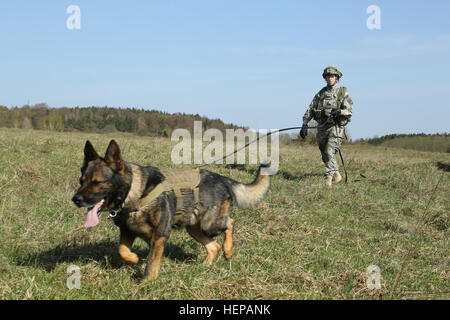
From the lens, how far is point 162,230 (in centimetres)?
454

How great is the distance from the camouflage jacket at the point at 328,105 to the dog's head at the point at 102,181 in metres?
7.80

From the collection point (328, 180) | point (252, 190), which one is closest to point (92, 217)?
point (252, 190)

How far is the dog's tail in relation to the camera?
569 cm

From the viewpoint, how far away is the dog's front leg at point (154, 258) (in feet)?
14.3

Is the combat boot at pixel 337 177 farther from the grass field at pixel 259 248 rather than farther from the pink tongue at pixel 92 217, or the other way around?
the pink tongue at pixel 92 217

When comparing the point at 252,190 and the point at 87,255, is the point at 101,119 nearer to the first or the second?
the point at 252,190

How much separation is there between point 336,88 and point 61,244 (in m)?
8.36

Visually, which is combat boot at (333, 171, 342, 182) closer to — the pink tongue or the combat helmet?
the combat helmet

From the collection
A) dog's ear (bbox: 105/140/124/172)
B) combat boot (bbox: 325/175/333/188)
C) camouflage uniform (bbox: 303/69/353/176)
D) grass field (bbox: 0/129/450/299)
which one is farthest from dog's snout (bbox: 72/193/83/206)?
camouflage uniform (bbox: 303/69/353/176)

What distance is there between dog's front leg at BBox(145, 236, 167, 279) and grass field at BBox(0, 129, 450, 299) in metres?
0.11

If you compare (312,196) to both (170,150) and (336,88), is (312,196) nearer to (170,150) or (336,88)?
(336,88)

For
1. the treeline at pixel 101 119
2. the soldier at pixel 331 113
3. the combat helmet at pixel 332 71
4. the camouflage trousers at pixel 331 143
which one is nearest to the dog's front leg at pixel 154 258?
the soldier at pixel 331 113

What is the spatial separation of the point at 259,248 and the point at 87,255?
7.35 ft

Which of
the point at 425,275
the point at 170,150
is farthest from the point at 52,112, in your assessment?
the point at 425,275
